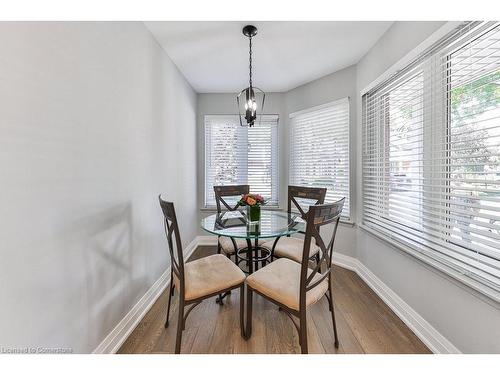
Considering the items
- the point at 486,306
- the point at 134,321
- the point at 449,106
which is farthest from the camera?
the point at 134,321

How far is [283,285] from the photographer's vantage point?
1.44m

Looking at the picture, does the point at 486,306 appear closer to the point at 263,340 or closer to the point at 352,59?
the point at 263,340

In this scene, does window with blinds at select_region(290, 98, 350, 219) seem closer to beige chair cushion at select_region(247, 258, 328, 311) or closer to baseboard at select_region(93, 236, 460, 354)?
baseboard at select_region(93, 236, 460, 354)

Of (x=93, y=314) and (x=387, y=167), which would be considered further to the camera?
(x=387, y=167)

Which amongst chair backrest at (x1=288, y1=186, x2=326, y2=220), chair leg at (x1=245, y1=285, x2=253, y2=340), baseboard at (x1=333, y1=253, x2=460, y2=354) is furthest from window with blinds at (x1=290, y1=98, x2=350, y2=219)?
chair leg at (x1=245, y1=285, x2=253, y2=340)

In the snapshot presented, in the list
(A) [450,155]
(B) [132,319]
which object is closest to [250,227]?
(B) [132,319]

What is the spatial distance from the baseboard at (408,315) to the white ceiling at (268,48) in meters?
2.45

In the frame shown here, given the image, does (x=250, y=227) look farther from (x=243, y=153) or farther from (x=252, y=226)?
(x=243, y=153)

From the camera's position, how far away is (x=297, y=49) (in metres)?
2.35

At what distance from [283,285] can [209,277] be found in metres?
0.53

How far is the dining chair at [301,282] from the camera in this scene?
1.28m

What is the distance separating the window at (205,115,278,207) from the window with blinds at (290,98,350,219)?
37 centimetres
